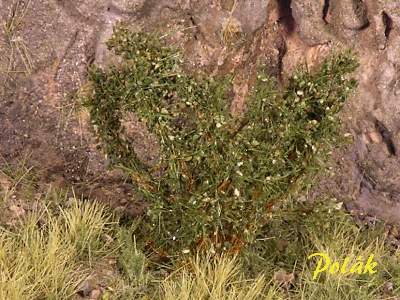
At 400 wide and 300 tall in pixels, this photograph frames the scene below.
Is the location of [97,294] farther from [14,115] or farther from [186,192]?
[14,115]

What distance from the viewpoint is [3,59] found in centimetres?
486

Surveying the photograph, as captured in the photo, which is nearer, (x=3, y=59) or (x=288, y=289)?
(x=288, y=289)

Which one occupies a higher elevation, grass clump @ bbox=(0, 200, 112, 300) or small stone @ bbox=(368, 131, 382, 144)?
small stone @ bbox=(368, 131, 382, 144)

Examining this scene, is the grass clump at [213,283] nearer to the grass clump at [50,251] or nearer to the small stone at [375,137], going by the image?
the grass clump at [50,251]

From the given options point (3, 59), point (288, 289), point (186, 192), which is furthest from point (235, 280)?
point (3, 59)

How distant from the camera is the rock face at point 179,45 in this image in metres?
4.80

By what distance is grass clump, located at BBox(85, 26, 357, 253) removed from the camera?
12.8ft

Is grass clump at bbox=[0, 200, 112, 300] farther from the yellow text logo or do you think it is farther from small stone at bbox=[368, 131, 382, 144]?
small stone at bbox=[368, 131, 382, 144]

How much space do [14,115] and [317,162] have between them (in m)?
2.05

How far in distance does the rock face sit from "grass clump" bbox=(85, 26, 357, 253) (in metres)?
0.74

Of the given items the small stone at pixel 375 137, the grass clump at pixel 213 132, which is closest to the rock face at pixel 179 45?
the small stone at pixel 375 137

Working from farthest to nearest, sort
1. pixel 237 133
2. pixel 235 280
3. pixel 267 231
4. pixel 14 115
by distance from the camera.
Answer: pixel 14 115, pixel 267 231, pixel 235 280, pixel 237 133

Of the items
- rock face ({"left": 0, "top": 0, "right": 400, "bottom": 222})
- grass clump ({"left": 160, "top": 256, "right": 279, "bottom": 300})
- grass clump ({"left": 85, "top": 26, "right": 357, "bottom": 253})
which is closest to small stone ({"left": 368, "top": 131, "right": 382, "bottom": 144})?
rock face ({"left": 0, "top": 0, "right": 400, "bottom": 222})

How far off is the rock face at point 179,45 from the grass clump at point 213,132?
74cm
